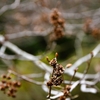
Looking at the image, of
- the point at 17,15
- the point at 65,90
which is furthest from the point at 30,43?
the point at 65,90

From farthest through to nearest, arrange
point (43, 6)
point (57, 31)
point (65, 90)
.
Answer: point (43, 6) < point (57, 31) < point (65, 90)

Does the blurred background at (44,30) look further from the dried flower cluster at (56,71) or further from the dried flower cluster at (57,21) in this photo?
the dried flower cluster at (56,71)

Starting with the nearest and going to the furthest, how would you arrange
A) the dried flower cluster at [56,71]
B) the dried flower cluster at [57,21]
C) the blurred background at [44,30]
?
the dried flower cluster at [56,71] < the dried flower cluster at [57,21] < the blurred background at [44,30]

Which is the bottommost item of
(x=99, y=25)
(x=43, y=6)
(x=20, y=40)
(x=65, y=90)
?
(x=65, y=90)

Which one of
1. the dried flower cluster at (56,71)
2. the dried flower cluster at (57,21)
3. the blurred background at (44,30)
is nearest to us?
the dried flower cluster at (56,71)

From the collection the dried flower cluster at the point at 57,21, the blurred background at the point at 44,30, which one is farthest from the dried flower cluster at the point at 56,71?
the blurred background at the point at 44,30

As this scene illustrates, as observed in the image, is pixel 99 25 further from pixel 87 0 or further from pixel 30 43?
pixel 30 43

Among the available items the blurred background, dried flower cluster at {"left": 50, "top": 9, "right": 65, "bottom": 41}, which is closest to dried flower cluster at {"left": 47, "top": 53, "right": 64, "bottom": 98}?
dried flower cluster at {"left": 50, "top": 9, "right": 65, "bottom": 41}

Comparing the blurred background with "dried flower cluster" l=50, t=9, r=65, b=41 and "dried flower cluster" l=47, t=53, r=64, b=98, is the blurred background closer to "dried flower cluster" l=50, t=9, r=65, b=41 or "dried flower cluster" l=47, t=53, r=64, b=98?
"dried flower cluster" l=50, t=9, r=65, b=41

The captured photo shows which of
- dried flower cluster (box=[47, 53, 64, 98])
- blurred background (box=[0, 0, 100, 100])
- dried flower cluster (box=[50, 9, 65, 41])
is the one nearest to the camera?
dried flower cluster (box=[47, 53, 64, 98])
